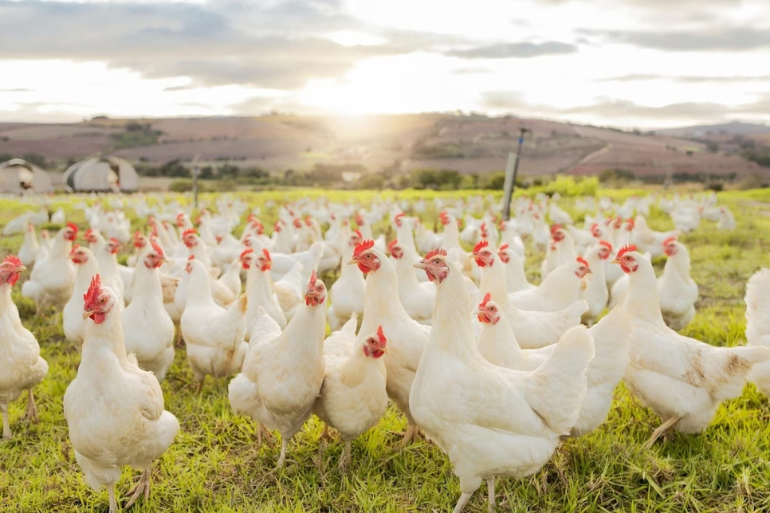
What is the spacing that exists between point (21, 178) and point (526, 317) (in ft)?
106

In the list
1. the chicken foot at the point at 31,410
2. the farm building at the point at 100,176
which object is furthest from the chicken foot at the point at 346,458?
the farm building at the point at 100,176

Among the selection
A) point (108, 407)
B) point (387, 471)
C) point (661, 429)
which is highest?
point (108, 407)

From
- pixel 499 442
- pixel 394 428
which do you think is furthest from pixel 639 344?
pixel 394 428

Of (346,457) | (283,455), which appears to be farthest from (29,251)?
(346,457)

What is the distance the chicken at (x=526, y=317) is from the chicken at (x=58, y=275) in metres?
5.49

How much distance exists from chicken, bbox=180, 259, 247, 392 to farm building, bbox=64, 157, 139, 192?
27.1 metres

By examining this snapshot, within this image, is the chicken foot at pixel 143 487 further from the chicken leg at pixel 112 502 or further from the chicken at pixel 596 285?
the chicken at pixel 596 285

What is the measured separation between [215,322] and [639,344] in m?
3.96

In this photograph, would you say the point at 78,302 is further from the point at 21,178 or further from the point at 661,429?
the point at 21,178

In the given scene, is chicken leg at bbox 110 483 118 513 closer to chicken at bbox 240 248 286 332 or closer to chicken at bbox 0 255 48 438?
chicken at bbox 0 255 48 438

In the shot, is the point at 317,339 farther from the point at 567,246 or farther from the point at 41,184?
the point at 41,184

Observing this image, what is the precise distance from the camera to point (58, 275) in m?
6.85

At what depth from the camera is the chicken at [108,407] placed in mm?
3160

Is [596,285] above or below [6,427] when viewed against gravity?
above
